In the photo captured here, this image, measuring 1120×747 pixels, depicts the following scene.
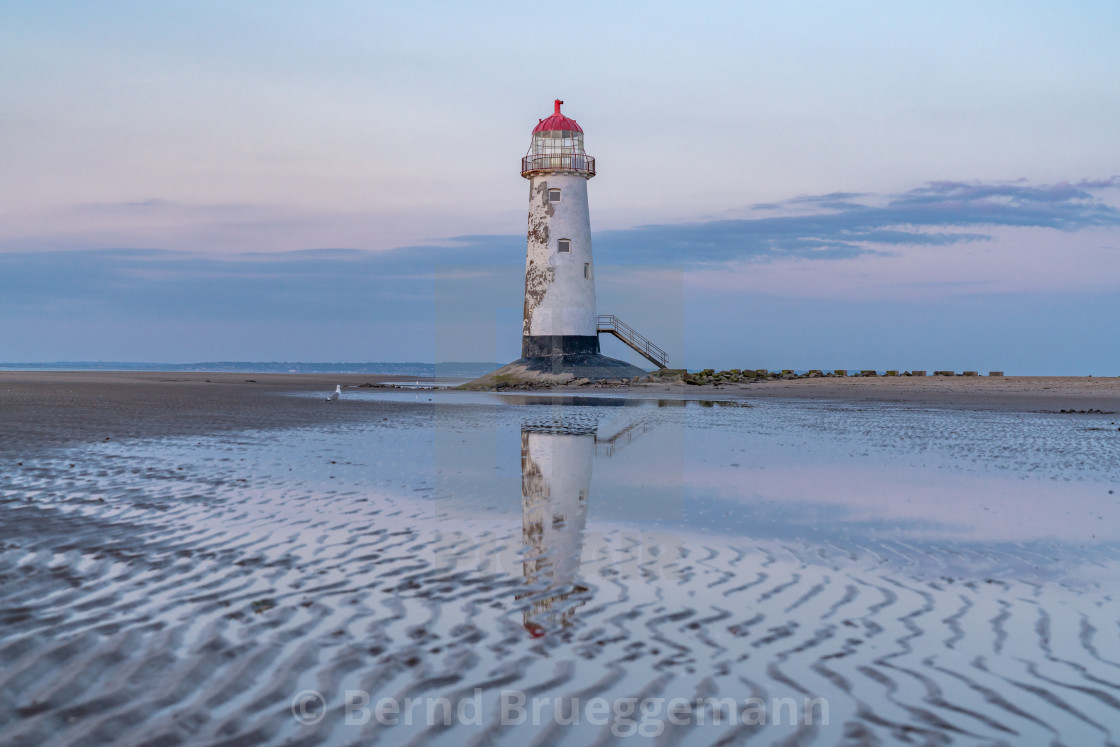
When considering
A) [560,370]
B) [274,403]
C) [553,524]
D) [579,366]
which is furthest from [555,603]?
[579,366]

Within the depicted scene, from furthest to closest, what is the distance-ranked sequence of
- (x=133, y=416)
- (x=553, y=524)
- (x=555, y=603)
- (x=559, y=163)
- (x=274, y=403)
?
(x=559, y=163)
(x=274, y=403)
(x=133, y=416)
(x=553, y=524)
(x=555, y=603)

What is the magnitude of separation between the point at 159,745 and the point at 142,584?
270 centimetres

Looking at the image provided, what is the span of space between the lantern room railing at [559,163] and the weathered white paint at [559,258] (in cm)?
33

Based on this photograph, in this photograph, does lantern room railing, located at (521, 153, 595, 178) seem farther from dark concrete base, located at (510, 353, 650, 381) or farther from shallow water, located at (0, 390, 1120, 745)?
shallow water, located at (0, 390, 1120, 745)

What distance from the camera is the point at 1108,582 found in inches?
253

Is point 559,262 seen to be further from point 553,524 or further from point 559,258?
point 553,524

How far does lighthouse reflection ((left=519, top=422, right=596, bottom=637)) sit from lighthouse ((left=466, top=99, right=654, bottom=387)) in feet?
77.4

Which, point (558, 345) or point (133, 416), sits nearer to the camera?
point (133, 416)

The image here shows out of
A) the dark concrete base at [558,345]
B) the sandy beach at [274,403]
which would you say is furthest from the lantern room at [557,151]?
the sandy beach at [274,403]

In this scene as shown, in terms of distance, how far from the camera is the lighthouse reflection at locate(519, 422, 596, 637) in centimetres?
551

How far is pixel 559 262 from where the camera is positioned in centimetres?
3962

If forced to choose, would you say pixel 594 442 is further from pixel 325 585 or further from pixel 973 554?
pixel 325 585

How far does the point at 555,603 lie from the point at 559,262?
1365 inches

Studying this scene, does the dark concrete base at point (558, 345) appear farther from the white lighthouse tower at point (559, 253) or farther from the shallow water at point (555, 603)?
the shallow water at point (555, 603)
